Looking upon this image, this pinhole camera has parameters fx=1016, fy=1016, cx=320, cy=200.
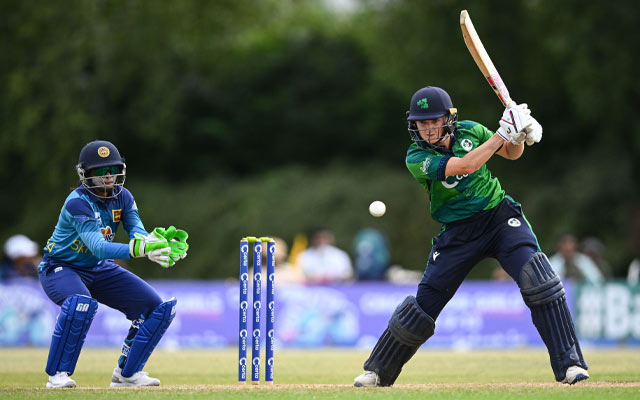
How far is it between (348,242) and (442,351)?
11.2 m

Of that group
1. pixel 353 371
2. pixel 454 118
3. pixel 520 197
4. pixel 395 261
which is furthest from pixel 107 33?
pixel 454 118

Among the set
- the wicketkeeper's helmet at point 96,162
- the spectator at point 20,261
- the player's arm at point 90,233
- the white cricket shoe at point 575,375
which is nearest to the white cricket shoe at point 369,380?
the white cricket shoe at point 575,375

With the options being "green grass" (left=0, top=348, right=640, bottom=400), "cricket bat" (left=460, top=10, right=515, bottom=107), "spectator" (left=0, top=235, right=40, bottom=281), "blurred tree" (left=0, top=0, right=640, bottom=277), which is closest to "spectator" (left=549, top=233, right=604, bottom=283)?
"green grass" (left=0, top=348, right=640, bottom=400)

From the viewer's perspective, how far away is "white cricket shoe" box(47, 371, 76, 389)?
7387 millimetres

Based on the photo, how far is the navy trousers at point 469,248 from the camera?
7285mm

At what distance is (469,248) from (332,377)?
232 centimetres

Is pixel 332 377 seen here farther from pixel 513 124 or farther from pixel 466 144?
Answer: pixel 513 124

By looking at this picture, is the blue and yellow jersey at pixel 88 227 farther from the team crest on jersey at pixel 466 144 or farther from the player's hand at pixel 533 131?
the player's hand at pixel 533 131

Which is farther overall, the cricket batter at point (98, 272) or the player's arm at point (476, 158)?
the cricket batter at point (98, 272)

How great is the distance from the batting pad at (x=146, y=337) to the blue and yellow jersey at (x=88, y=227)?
59 centimetres

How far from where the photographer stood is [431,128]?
732cm

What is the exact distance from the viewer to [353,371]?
10.0m

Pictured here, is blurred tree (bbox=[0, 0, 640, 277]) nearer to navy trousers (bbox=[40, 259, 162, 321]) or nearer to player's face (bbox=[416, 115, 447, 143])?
player's face (bbox=[416, 115, 447, 143])

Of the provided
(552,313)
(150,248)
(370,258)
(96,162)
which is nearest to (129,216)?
(96,162)
